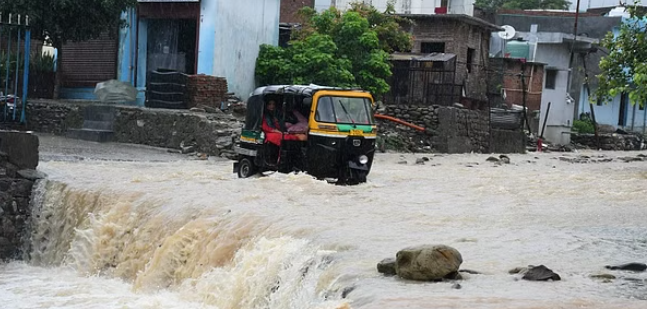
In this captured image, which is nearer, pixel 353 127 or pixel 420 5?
pixel 353 127

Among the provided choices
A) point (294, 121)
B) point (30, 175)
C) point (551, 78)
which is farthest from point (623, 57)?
point (551, 78)

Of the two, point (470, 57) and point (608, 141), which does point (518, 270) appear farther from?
point (608, 141)

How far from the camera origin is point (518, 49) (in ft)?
146

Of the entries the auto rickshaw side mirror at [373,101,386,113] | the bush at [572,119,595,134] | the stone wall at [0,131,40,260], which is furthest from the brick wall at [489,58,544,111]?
the stone wall at [0,131,40,260]

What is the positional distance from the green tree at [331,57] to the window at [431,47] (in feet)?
20.7

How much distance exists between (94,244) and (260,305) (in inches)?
204

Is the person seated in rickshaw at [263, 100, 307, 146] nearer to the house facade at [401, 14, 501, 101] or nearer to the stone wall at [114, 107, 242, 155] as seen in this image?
the stone wall at [114, 107, 242, 155]

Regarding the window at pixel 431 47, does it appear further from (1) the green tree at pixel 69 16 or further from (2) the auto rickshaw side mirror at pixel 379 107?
(1) the green tree at pixel 69 16

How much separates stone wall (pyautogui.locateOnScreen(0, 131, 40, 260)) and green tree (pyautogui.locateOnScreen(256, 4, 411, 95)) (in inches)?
513

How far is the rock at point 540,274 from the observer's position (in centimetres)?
780

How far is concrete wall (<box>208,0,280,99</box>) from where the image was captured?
2681 centimetres

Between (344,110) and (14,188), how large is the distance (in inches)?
224

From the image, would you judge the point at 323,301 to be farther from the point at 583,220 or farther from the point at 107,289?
the point at 583,220

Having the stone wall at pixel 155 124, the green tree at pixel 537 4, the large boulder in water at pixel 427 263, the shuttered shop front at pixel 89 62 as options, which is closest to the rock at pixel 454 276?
the large boulder in water at pixel 427 263
